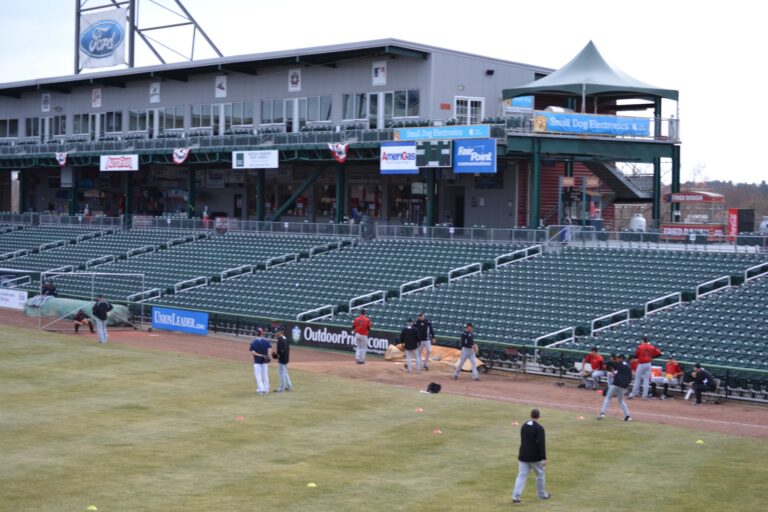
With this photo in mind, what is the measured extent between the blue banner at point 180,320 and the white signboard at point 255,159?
13379mm

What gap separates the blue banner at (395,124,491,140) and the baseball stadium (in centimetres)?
12

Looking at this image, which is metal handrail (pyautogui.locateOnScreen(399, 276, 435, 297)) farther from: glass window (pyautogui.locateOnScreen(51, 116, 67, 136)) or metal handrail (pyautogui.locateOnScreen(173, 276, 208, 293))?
glass window (pyautogui.locateOnScreen(51, 116, 67, 136))

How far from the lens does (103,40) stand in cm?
7169

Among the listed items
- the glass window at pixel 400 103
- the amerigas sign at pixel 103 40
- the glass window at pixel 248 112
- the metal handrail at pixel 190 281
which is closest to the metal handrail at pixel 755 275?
the glass window at pixel 400 103

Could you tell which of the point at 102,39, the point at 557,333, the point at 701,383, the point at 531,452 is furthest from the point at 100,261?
the point at 531,452

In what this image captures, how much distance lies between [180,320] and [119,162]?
932 inches

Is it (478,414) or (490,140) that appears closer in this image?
(478,414)

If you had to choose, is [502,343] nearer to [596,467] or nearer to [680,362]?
[680,362]

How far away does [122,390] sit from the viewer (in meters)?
27.0

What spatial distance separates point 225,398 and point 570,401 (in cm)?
889

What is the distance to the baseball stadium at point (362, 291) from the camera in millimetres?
18891

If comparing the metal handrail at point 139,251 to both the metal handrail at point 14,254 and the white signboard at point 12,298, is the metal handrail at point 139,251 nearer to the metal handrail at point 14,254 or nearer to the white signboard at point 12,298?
the white signboard at point 12,298

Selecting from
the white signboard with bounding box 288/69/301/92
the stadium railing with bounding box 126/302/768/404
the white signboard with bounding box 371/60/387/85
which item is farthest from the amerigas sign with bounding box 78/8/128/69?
the stadium railing with bounding box 126/302/768/404

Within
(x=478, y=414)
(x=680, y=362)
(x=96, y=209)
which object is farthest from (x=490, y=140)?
(x=96, y=209)
